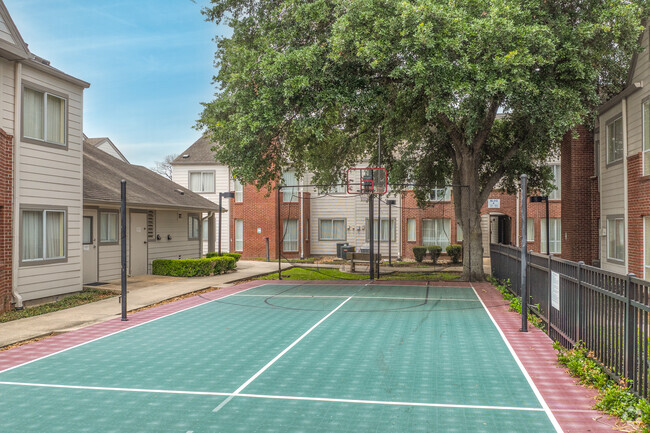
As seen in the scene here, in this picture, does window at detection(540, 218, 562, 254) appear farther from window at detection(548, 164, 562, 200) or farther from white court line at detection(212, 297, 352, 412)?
white court line at detection(212, 297, 352, 412)

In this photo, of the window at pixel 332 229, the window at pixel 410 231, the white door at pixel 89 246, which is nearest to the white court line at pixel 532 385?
the white door at pixel 89 246

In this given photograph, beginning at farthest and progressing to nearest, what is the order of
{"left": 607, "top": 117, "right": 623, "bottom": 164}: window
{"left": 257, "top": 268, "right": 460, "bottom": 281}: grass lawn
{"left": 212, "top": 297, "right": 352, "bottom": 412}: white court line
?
{"left": 257, "top": 268, "right": 460, "bottom": 281}: grass lawn, {"left": 607, "top": 117, "right": 623, "bottom": 164}: window, {"left": 212, "top": 297, "right": 352, "bottom": 412}: white court line

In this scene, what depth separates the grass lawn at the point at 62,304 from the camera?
37.5ft

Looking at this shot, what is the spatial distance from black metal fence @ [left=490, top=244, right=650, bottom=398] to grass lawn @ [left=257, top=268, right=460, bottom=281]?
9.78 metres

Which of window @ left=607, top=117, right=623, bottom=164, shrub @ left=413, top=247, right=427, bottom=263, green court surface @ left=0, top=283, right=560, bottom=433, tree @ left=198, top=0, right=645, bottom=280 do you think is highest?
tree @ left=198, top=0, right=645, bottom=280

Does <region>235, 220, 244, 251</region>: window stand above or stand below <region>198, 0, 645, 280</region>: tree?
below

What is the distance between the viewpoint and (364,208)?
1314 inches

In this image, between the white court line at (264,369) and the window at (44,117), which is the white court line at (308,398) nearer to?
the white court line at (264,369)

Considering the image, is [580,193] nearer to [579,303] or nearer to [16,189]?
[579,303]

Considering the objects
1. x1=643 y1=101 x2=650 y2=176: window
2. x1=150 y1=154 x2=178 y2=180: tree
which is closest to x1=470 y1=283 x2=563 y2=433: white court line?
x1=643 y1=101 x2=650 y2=176: window

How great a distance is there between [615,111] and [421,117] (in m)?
6.47

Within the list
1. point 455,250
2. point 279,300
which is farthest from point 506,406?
point 455,250

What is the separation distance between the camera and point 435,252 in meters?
29.9

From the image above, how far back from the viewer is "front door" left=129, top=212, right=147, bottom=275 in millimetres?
19250
